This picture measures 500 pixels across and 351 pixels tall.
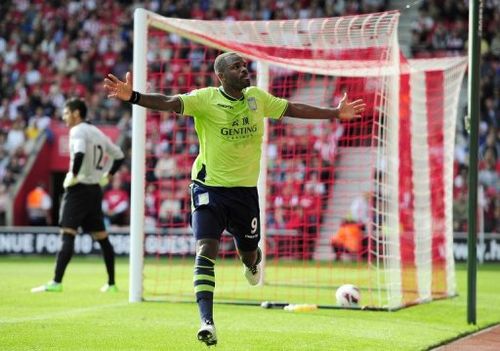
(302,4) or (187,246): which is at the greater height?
(302,4)

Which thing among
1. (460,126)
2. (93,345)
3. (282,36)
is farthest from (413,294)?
(460,126)

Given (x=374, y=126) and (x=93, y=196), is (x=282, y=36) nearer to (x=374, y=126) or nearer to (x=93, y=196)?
(x=374, y=126)

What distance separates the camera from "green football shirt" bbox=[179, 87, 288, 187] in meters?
8.16

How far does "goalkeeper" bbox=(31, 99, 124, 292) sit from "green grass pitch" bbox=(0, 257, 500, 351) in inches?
19.4

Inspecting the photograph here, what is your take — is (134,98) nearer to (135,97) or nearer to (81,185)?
(135,97)

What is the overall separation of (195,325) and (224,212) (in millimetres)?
1662

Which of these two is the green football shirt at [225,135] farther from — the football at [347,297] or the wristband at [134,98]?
the football at [347,297]

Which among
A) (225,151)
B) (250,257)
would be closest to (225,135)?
(225,151)

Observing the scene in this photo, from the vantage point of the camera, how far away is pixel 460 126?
26.0 meters

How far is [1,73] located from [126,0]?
514cm

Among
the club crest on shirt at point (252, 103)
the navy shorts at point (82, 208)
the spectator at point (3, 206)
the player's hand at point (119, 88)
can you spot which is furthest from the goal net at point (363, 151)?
the spectator at point (3, 206)

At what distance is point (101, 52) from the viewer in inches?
1196

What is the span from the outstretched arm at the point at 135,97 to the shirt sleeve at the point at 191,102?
46 millimetres

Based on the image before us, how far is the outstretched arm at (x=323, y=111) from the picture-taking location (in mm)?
8461
